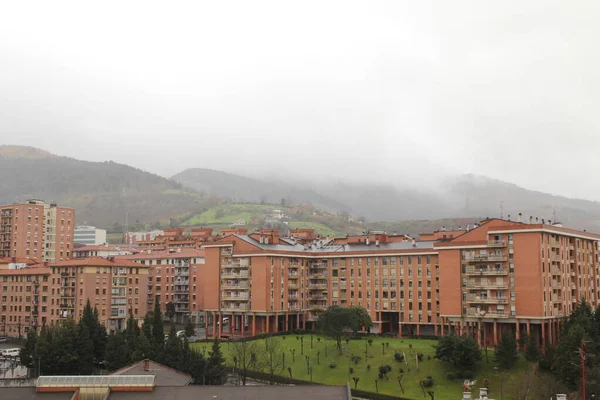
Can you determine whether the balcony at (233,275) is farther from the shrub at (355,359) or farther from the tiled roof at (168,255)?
the tiled roof at (168,255)

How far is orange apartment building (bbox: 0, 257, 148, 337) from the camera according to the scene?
424 feet

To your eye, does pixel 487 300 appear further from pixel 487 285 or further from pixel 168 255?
pixel 168 255

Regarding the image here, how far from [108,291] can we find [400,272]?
53.6 meters

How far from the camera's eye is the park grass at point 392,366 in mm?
83938

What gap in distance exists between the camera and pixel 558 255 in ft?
335

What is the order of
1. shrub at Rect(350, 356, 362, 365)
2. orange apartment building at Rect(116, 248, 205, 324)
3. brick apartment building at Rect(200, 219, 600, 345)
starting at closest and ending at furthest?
shrub at Rect(350, 356, 362, 365) → brick apartment building at Rect(200, 219, 600, 345) → orange apartment building at Rect(116, 248, 205, 324)

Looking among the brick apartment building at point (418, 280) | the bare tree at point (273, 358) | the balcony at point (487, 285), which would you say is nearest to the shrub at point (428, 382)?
the brick apartment building at point (418, 280)

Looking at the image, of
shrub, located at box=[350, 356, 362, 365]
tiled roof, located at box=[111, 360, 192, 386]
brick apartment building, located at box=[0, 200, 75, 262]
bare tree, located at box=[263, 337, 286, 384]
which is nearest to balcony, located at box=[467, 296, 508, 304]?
shrub, located at box=[350, 356, 362, 365]

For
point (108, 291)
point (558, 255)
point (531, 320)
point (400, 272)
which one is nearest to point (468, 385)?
point (531, 320)

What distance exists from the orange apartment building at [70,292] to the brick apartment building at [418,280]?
16.4 metres

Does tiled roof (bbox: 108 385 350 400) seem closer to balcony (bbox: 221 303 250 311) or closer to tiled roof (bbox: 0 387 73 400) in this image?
tiled roof (bbox: 0 387 73 400)

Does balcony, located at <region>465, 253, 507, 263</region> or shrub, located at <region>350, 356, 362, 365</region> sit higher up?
balcony, located at <region>465, 253, 507, 263</region>

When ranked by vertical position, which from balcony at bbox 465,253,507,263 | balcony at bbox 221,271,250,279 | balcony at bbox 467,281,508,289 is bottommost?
balcony at bbox 467,281,508,289

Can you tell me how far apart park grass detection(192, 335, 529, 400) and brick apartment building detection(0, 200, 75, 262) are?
8601cm
